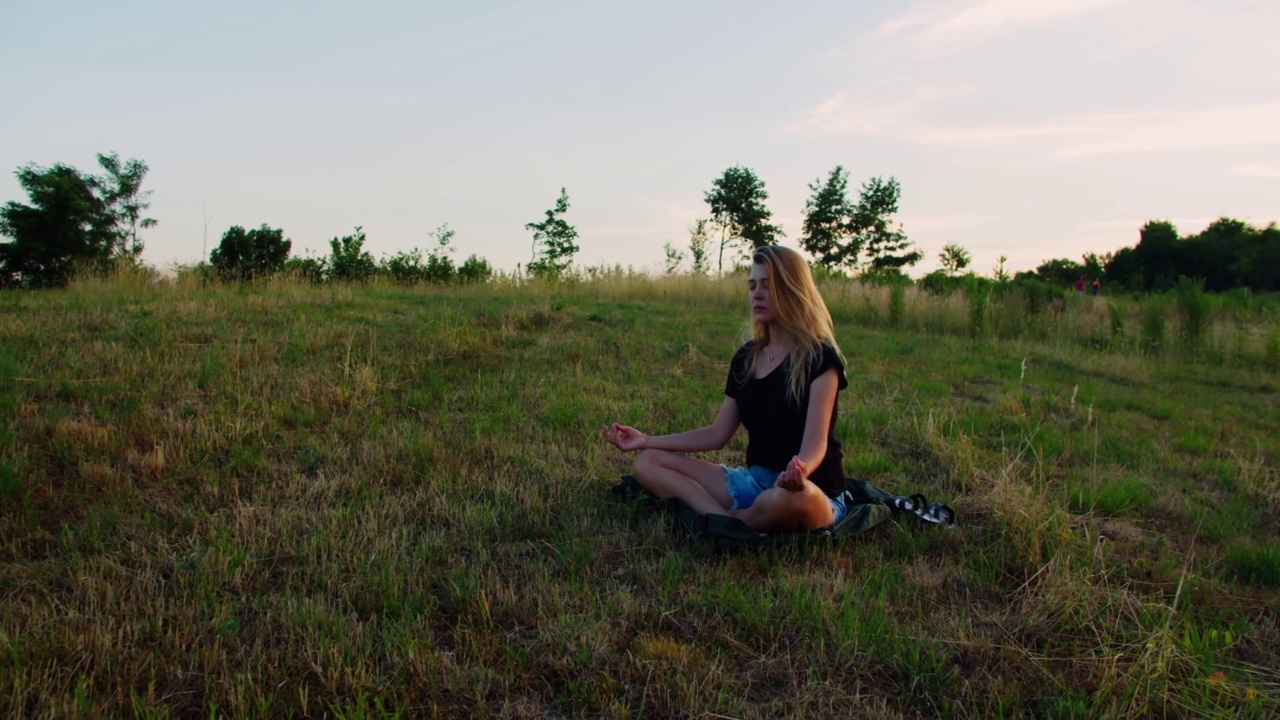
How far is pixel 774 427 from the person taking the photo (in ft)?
13.3

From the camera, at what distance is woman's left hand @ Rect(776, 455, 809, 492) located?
10.8 ft

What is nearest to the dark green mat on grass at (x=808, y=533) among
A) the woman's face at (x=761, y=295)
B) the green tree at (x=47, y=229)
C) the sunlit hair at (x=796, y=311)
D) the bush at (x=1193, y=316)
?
the sunlit hair at (x=796, y=311)

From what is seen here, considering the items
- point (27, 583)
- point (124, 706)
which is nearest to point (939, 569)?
point (124, 706)

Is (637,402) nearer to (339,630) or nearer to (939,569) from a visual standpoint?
(939,569)

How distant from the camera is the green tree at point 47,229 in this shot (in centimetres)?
2530

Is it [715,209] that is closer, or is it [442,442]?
[442,442]

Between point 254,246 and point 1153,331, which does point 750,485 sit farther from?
point 254,246

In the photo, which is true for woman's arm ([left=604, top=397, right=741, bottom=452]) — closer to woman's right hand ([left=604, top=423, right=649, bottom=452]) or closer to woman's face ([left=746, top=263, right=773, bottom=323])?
woman's right hand ([left=604, top=423, right=649, bottom=452])

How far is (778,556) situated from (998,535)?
4.15ft

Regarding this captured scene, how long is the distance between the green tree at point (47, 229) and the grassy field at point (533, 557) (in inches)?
904

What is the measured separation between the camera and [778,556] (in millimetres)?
3664

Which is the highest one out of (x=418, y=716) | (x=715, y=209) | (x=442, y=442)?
(x=715, y=209)

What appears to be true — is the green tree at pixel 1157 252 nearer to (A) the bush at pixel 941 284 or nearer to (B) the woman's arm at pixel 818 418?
(A) the bush at pixel 941 284

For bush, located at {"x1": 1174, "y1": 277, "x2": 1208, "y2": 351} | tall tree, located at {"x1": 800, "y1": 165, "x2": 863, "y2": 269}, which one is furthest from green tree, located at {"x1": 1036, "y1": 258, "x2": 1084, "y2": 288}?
bush, located at {"x1": 1174, "y1": 277, "x2": 1208, "y2": 351}
